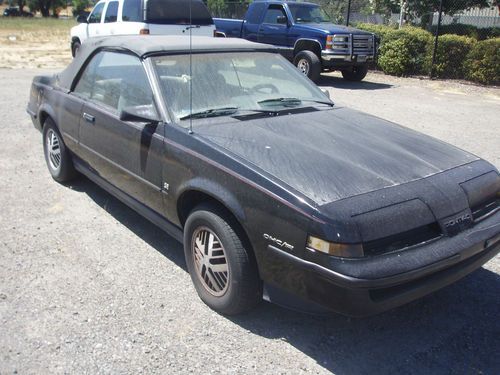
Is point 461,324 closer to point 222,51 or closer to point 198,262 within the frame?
point 198,262

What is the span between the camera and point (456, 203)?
2887mm

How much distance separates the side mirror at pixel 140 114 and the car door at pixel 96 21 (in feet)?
35.8

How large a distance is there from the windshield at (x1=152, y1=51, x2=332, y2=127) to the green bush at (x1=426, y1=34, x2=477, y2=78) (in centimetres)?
1145

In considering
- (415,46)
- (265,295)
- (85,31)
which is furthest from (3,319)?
(415,46)

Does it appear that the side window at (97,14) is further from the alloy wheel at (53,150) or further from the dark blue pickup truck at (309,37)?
the alloy wheel at (53,150)

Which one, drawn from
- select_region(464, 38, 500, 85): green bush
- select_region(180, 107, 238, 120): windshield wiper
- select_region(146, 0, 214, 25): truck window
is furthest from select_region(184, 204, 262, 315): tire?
select_region(464, 38, 500, 85): green bush

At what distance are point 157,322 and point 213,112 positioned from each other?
4.90 feet

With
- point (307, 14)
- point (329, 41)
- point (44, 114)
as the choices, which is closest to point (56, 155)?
point (44, 114)

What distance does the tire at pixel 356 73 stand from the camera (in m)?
13.8

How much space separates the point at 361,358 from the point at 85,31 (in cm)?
1389

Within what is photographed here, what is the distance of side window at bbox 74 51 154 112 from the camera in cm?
381

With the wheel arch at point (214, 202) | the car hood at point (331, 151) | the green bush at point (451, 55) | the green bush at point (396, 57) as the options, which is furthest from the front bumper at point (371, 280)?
the green bush at point (396, 57)

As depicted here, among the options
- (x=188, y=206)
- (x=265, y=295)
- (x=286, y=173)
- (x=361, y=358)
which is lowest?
(x=361, y=358)

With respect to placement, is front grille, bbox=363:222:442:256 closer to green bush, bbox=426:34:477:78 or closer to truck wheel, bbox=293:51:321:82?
truck wheel, bbox=293:51:321:82
